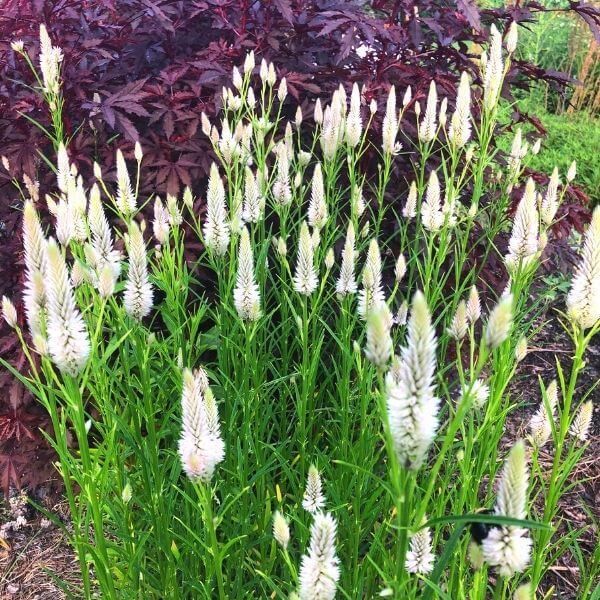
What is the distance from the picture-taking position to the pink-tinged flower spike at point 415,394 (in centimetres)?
96

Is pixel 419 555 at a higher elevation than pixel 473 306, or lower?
lower

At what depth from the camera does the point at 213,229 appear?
2059mm

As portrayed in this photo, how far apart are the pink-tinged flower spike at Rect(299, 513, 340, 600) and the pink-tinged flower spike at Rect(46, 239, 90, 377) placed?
1.93 feet

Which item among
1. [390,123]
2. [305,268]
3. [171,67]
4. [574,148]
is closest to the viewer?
[305,268]

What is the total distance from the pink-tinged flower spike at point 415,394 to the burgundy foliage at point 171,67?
6.97ft

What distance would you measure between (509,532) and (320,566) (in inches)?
13.1

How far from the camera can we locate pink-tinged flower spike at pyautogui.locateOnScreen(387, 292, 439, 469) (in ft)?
3.15

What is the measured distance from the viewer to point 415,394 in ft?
3.28

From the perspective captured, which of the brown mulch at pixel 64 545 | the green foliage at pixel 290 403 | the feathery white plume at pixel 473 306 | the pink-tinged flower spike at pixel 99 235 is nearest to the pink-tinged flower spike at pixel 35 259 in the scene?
the green foliage at pixel 290 403

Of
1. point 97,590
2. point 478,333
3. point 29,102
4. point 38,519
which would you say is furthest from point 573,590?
point 29,102

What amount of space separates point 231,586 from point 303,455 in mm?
518

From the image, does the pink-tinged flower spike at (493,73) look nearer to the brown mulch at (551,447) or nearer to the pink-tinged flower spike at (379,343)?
the brown mulch at (551,447)

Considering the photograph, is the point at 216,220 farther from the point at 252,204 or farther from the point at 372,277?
the point at 372,277

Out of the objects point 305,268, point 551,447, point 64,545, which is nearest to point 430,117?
point 305,268
